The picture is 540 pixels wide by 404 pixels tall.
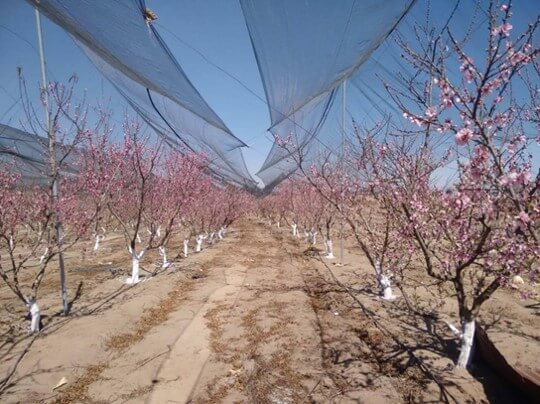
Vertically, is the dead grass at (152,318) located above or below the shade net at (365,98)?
below

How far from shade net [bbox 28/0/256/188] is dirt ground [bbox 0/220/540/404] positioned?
409cm

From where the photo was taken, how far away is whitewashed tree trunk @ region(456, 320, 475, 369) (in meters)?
3.64

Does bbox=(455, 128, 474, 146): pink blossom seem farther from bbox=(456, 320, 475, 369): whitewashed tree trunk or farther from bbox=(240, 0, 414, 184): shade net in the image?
bbox=(240, 0, 414, 184): shade net

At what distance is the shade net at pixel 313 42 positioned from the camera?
16.6 feet

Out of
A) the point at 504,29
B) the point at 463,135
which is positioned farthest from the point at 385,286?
the point at 504,29

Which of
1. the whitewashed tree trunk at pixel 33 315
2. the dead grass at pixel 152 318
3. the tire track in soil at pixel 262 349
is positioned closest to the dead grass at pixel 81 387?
the dead grass at pixel 152 318

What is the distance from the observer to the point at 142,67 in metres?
6.38

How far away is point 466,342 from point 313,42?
16.2 ft

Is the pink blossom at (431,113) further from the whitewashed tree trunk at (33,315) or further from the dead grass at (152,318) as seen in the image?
the whitewashed tree trunk at (33,315)

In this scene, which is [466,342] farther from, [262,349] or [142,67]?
[142,67]

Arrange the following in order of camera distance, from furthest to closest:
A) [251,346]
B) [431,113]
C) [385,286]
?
[385,286] → [251,346] → [431,113]

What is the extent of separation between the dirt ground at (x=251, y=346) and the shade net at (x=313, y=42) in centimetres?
256

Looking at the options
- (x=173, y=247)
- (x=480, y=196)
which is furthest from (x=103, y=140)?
(x=173, y=247)

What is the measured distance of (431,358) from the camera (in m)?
3.94
